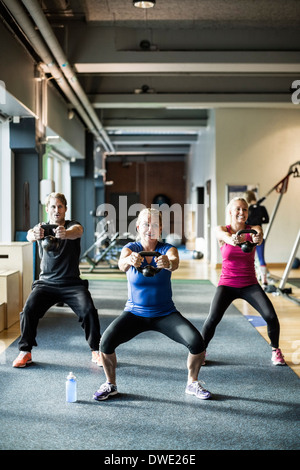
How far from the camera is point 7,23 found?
5.51m

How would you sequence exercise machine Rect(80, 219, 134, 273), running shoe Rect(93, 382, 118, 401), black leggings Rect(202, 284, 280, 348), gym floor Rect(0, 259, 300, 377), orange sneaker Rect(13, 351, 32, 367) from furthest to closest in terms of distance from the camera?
exercise machine Rect(80, 219, 134, 273) → gym floor Rect(0, 259, 300, 377) → orange sneaker Rect(13, 351, 32, 367) → black leggings Rect(202, 284, 280, 348) → running shoe Rect(93, 382, 118, 401)

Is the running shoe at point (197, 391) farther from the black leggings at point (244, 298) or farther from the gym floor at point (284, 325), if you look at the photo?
the gym floor at point (284, 325)

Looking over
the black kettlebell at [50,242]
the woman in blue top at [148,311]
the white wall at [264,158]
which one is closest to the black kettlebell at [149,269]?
the woman in blue top at [148,311]

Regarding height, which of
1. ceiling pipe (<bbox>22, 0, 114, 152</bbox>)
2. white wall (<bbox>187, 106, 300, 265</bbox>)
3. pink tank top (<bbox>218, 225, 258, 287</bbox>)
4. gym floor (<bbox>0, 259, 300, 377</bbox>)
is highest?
ceiling pipe (<bbox>22, 0, 114, 152</bbox>)

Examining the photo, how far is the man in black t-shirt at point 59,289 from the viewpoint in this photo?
12.0ft

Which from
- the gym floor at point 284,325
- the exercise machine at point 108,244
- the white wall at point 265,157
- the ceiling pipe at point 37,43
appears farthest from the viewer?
the white wall at point 265,157

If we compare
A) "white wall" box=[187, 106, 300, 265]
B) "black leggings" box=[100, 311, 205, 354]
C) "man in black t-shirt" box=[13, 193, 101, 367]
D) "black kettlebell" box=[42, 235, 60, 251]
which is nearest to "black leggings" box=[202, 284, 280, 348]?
"black leggings" box=[100, 311, 205, 354]

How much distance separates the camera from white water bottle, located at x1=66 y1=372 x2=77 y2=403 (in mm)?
3029

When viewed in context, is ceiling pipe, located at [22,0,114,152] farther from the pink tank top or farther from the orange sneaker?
the orange sneaker

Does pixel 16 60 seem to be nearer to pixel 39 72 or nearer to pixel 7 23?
pixel 7 23

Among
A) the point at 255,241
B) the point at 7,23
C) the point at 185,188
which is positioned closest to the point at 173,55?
the point at 7,23

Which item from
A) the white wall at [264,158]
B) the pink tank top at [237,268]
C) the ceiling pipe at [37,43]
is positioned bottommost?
the pink tank top at [237,268]

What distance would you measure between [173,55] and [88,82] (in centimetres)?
300

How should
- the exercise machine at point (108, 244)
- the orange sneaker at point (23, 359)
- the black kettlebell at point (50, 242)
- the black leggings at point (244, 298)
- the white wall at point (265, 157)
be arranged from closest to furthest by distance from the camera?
the black kettlebell at point (50, 242), the black leggings at point (244, 298), the orange sneaker at point (23, 359), the exercise machine at point (108, 244), the white wall at point (265, 157)
